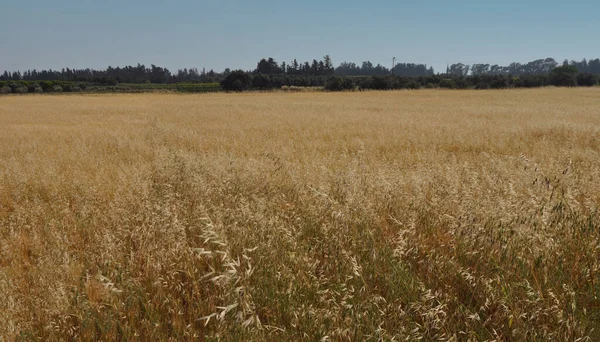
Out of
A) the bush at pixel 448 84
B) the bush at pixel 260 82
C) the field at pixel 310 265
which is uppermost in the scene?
the bush at pixel 260 82

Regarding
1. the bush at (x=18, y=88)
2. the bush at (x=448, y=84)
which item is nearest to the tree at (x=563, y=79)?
the bush at (x=448, y=84)

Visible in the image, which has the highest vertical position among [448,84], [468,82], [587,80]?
[587,80]

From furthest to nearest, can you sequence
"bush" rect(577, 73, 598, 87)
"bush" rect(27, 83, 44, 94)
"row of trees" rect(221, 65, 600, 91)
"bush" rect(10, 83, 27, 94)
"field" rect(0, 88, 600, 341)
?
"bush" rect(27, 83, 44, 94), "bush" rect(10, 83, 27, 94), "bush" rect(577, 73, 598, 87), "row of trees" rect(221, 65, 600, 91), "field" rect(0, 88, 600, 341)

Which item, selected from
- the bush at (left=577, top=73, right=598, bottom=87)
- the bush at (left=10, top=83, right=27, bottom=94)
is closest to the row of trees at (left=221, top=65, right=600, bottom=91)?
the bush at (left=577, top=73, right=598, bottom=87)

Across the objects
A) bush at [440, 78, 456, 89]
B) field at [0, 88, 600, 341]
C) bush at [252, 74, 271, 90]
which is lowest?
field at [0, 88, 600, 341]

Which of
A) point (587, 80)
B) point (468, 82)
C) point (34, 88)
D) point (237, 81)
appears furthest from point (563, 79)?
point (34, 88)

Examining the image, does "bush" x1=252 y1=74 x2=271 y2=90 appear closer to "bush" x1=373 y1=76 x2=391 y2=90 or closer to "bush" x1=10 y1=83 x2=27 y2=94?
"bush" x1=373 y1=76 x2=391 y2=90

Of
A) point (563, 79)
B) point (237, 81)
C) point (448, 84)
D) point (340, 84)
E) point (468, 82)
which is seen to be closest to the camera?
point (468, 82)

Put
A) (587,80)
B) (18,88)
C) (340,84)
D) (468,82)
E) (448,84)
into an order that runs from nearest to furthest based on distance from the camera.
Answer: (468,82)
(448,84)
(340,84)
(587,80)
(18,88)

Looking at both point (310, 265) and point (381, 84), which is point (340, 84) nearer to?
point (381, 84)

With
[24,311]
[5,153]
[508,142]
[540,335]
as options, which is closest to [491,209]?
[540,335]

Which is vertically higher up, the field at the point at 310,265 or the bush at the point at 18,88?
the bush at the point at 18,88

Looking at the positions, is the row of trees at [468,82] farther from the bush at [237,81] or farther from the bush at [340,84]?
the bush at [237,81]

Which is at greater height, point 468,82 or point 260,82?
point 260,82
